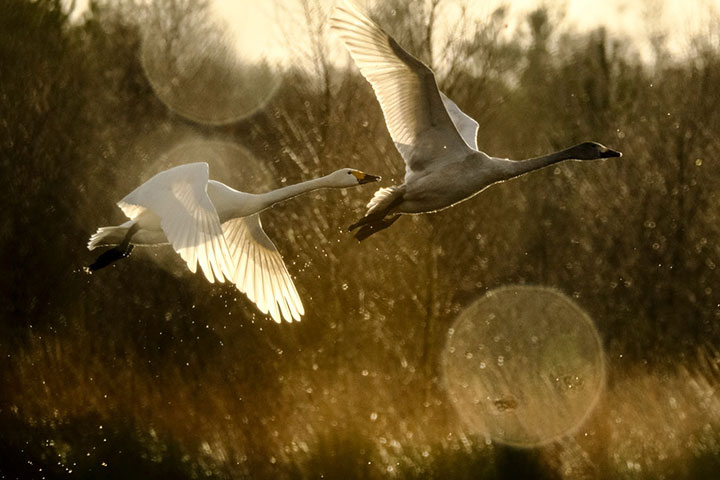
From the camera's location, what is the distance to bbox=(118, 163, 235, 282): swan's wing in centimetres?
865

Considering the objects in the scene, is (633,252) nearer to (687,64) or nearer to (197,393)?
(687,64)

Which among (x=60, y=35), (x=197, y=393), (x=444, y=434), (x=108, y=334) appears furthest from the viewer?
(x=60, y=35)

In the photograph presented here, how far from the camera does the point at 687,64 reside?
2227 cm

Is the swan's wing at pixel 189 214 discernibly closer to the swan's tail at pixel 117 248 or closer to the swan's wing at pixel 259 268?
the swan's tail at pixel 117 248

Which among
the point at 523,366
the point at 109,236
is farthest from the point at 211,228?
the point at 523,366

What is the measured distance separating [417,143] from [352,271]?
31.0 feet

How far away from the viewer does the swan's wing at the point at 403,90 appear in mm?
9539

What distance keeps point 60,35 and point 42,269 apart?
3825mm

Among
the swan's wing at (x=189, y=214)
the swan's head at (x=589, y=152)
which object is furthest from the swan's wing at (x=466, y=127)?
A: the swan's wing at (x=189, y=214)

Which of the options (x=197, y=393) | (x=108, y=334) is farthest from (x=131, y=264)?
(x=197, y=393)

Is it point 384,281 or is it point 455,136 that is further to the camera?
point 384,281

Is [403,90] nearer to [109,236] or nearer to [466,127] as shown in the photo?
[466,127]

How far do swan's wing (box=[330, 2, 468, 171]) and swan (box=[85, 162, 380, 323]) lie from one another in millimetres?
422

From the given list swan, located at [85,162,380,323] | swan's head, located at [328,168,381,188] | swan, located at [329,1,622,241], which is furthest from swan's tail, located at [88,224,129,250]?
swan, located at [329,1,622,241]
